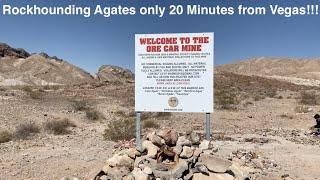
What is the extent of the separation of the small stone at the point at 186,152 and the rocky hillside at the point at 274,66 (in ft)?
346

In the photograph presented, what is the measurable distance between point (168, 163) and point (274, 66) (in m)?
118

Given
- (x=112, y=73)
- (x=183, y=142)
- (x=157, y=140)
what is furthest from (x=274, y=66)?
(x=157, y=140)

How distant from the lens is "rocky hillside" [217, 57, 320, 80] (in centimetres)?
11600

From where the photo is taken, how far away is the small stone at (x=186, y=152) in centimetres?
872

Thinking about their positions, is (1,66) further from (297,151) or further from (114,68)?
(297,151)

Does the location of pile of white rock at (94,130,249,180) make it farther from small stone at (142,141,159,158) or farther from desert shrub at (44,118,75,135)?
desert shrub at (44,118,75,135)

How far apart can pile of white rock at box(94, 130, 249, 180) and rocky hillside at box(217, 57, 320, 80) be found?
105 metres

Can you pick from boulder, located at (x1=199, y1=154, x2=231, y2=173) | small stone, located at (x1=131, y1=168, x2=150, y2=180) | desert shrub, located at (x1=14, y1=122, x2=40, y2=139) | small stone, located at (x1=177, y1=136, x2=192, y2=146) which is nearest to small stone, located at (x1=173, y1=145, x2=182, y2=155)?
small stone, located at (x1=177, y1=136, x2=192, y2=146)

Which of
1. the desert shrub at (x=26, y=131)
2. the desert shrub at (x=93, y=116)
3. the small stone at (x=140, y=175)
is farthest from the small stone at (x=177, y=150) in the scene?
the desert shrub at (x=93, y=116)

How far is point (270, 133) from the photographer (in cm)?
1714

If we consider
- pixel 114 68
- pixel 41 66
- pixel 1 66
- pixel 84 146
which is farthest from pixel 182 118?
pixel 1 66

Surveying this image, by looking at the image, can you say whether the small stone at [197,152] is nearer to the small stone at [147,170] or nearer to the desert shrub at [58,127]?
the small stone at [147,170]

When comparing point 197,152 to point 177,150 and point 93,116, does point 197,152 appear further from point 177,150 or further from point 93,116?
point 93,116

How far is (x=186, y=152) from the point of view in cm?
878
